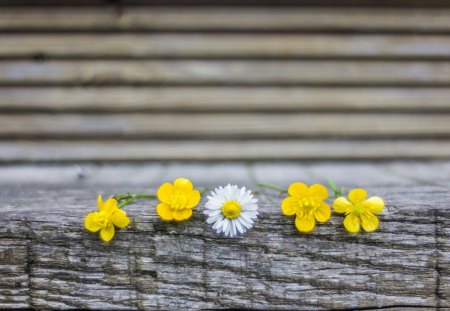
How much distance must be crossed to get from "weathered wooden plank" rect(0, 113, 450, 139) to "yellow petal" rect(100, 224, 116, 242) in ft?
2.07

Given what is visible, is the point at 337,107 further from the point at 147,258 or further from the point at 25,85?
the point at 25,85

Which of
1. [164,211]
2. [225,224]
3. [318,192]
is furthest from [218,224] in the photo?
[318,192]

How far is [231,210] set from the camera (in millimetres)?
842

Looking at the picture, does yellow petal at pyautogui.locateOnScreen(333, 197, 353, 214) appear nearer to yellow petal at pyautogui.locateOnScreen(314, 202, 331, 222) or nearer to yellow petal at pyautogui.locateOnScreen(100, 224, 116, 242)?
yellow petal at pyautogui.locateOnScreen(314, 202, 331, 222)

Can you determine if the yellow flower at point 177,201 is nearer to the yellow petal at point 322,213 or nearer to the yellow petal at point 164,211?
the yellow petal at point 164,211

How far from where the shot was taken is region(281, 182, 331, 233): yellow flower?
0.84 m

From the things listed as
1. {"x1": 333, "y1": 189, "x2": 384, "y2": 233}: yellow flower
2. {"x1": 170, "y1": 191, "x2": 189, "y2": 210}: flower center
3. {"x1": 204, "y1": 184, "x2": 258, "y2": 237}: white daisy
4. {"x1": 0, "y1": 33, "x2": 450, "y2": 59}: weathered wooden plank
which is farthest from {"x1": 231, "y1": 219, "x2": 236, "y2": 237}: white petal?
{"x1": 0, "y1": 33, "x2": 450, "y2": 59}: weathered wooden plank

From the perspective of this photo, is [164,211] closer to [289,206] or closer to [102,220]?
[102,220]

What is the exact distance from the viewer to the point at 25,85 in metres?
1.38

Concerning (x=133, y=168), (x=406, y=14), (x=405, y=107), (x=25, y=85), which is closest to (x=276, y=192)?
(x=133, y=168)

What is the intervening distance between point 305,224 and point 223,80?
0.73 metres

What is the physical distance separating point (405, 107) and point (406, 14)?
345mm

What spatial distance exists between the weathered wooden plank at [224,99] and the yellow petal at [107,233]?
0.66 m

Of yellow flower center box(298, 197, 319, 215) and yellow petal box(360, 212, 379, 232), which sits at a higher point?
yellow flower center box(298, 197, 319, 215)
